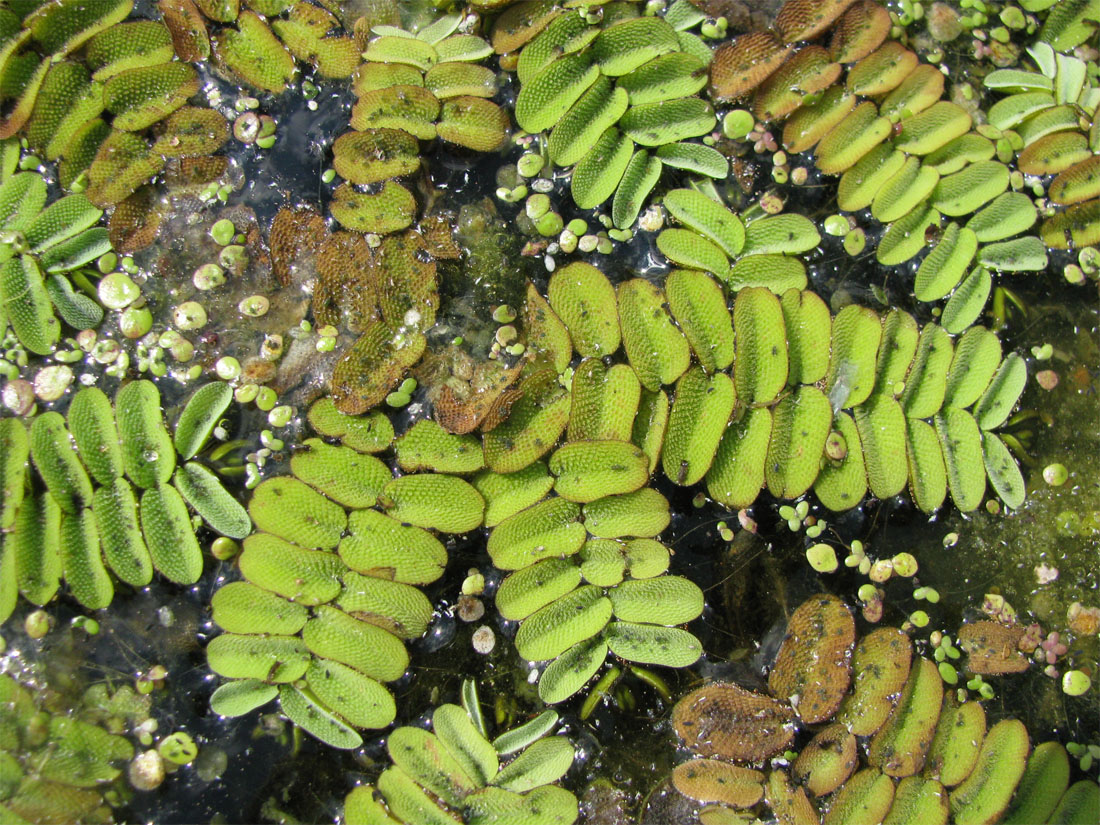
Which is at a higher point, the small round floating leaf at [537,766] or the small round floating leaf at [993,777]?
the small round floating leaf at [537,766]

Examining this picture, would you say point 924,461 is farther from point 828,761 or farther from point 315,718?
point 315,718

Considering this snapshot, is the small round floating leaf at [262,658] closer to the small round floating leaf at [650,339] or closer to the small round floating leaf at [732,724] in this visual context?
the small round floating leaf at [732,724]

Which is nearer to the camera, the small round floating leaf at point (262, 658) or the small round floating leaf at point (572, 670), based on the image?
the small round floating leaf at point (262, 658)

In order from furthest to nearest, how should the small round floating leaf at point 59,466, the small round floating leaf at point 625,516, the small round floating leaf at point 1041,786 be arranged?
the small round floating leaf at point 1041,786 < the small round floating leaf at point 625,516 < the small round floating leaf at point 59,466

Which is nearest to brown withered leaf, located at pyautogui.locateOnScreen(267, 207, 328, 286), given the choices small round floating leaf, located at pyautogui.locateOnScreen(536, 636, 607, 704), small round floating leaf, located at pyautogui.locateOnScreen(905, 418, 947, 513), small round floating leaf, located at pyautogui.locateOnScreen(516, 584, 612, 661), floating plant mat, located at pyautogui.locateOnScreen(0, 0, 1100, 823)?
floating plant mat, located at pyautogui.locateOnScreen(0, 0, 1100, 823)

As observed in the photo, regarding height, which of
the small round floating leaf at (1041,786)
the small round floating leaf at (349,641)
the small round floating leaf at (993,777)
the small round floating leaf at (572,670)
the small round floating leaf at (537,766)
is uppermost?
the small round floating leaf at (349,641)

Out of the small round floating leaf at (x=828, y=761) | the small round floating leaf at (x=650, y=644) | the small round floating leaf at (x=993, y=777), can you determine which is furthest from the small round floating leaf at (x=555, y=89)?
the small round floating leaf at (x=993, y=777)

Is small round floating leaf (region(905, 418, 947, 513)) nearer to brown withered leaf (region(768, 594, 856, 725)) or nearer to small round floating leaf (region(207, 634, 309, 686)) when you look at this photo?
brown withered leaf (region(768, 594, 856, 725))

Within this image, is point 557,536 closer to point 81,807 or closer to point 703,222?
point 703,222
